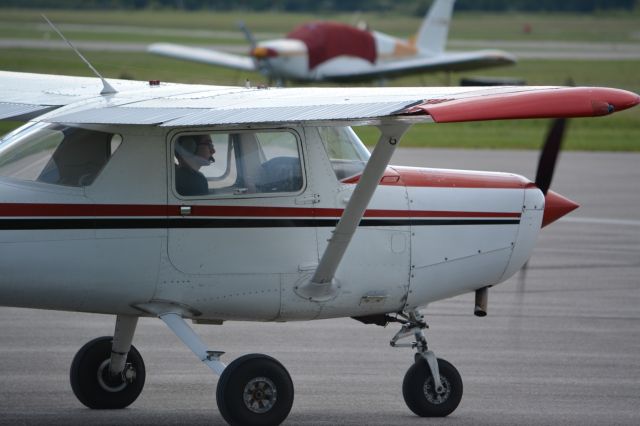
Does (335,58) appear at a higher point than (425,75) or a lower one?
higher

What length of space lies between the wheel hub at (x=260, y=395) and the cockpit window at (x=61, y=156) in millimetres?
1663

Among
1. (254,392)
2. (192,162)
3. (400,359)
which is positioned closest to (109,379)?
(254,392)

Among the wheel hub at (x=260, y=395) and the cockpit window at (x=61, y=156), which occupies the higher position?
the cockpit window at (x=61, y=156)

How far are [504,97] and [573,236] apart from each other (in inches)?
429

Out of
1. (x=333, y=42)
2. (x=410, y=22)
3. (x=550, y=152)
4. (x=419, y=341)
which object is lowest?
(x=410, y=22)

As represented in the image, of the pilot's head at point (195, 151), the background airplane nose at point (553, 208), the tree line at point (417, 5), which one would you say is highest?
the pilot's head at point (195, 151)

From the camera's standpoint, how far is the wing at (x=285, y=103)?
597cm

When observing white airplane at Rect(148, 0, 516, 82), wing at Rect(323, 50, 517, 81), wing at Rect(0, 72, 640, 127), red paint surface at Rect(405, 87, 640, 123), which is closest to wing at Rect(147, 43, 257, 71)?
white airplane at Rect(148, 0, 516, 82)

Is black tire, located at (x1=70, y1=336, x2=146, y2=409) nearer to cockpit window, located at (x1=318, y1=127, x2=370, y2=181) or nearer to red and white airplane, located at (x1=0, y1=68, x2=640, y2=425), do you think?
red and white airplane, located at (x1=0, y1=68, x2=640, y2=425)

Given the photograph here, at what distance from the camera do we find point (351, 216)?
23.7ft

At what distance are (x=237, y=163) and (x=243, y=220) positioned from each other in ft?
1.25

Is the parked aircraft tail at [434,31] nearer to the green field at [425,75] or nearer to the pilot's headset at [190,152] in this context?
the green field at [425,75]

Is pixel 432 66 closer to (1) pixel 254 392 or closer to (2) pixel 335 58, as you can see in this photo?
(2) pixel 335 58

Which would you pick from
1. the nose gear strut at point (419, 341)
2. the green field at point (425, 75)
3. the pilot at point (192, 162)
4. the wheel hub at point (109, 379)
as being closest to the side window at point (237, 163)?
the pilot at point (192, 162)
